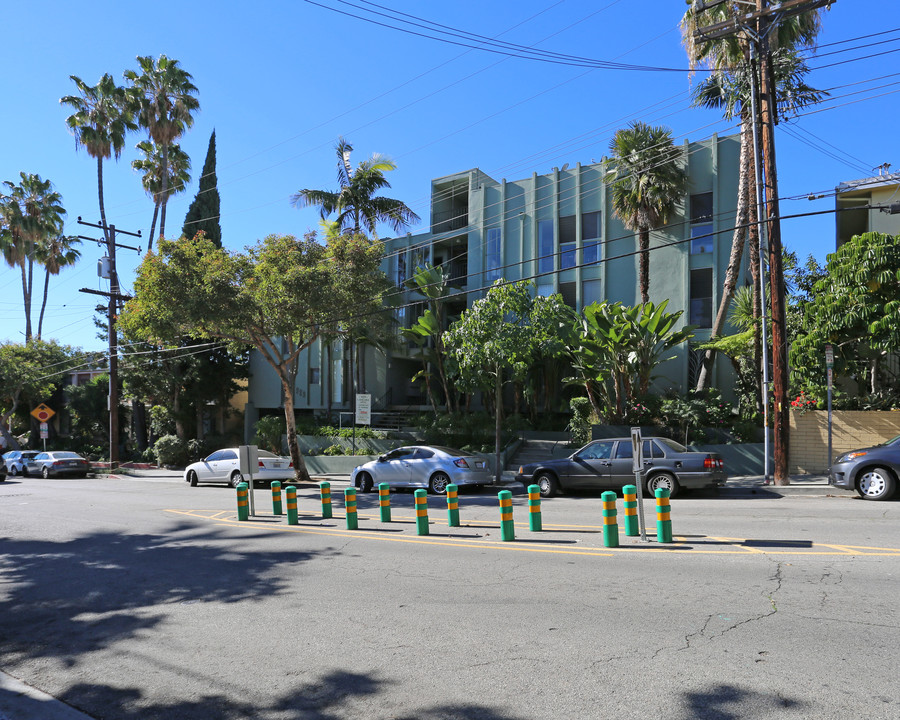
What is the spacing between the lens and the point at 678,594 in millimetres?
6824

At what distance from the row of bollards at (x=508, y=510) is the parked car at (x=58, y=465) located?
2014cm

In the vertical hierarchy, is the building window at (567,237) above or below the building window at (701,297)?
above

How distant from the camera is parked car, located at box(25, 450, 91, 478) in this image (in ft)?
99.2

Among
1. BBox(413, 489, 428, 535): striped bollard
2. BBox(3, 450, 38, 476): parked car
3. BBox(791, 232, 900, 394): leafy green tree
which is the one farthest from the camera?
BBox(3, 450, 38, 476): parked car

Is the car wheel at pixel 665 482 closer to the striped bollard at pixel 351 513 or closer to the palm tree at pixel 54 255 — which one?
the striped bollard at pixel 351 513

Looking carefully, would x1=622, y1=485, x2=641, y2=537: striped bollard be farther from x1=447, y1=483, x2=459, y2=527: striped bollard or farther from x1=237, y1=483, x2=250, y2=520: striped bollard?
x1=237, y1=483, x2=250, y2=520: striped bollard

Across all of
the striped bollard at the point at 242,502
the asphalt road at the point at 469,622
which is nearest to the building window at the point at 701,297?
the asphalt road at the point at 469,622

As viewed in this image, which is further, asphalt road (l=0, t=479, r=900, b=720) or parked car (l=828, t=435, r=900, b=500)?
parked car (l=828, t=435, r=900, b=500)

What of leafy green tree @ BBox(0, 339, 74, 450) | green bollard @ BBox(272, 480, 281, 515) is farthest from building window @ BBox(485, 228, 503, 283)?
leafy green tree @ BBox(0, 339, 74, 450)

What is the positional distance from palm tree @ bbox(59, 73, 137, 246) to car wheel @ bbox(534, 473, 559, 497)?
106 ft

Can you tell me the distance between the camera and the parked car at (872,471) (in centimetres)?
1332

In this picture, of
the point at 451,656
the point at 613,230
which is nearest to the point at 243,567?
the point at 451,656

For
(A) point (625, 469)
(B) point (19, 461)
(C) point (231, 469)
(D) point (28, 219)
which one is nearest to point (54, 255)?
(D) point (28, 219)

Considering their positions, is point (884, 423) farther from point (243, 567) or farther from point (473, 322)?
point (243, 567)
